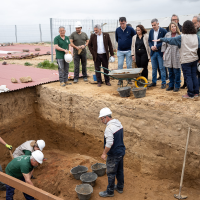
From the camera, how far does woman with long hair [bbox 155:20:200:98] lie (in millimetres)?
5229

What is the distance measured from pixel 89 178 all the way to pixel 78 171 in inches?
22.6

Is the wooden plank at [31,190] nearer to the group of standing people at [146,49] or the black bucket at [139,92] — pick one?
the black bucket at [139,92]

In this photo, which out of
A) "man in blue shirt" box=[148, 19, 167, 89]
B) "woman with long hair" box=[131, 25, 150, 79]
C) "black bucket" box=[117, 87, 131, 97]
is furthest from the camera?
"woman with long hair" box=[131, 25, 150, 79]

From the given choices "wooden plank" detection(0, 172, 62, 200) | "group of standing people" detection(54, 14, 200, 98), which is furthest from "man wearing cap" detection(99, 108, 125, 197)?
"group of standing people" detection(54, 14, 200, 98)

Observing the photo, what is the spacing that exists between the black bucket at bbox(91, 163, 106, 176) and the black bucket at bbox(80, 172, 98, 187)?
0.50ft

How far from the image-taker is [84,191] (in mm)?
5348

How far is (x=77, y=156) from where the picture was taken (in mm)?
7301

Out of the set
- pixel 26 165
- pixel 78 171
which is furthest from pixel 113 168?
pixel 78 171

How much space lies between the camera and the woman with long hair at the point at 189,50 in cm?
523

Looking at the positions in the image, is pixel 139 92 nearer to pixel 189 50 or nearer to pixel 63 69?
pixel 189 50

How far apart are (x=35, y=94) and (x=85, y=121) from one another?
2.49 m

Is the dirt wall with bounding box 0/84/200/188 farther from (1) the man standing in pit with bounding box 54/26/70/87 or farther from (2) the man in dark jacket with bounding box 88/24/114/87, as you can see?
(2) the man in dark jacket with bounding box 88/24/114/87

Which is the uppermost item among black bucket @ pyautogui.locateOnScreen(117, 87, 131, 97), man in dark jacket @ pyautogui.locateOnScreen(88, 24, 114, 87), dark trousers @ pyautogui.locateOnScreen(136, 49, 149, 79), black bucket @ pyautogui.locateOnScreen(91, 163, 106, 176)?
man in dark jacket @ pyautogui.locateOnScreen(88, 24, 114, 87)

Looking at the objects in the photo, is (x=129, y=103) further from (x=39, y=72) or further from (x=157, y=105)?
(x=39, y=72)
